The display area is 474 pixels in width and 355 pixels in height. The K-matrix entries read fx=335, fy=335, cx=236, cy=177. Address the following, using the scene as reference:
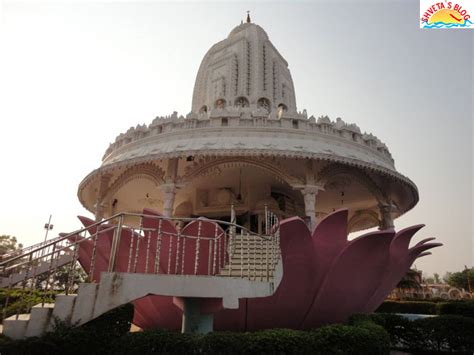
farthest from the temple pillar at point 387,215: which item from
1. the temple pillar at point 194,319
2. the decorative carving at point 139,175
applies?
the temple pillar at point 194,319

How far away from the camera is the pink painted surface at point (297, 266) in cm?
611

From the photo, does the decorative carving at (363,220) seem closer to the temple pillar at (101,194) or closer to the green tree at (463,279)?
the temple pillar at (101,194)

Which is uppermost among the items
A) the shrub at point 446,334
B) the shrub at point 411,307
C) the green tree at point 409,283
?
the green tree at point 409,283

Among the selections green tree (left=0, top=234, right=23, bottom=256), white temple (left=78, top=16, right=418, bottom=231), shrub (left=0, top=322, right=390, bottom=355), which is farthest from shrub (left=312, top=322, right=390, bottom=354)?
green tree (left=0, top=234, right=23, bottom=256)

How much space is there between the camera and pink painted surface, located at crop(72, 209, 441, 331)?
611 centimetres

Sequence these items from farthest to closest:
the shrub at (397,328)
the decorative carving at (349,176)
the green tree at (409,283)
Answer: the green tree at (409,283), the decorative carving at (349,176), the shrub at (397,328)

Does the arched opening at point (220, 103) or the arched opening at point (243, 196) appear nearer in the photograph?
the arched opening at point (243, 196)

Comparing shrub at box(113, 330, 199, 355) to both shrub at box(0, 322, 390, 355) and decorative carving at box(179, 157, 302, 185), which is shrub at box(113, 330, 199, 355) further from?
decorative carving at box(179, 157, 302, 185)

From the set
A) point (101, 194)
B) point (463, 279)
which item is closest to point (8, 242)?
point (101, 194)

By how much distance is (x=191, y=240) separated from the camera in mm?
6109

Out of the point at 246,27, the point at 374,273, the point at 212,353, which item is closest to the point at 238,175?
the point at 374,273

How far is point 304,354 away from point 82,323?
9.48 ft

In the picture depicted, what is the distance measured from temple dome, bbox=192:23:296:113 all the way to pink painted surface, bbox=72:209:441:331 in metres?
11.9

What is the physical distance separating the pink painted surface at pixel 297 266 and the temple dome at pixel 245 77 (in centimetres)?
1187
